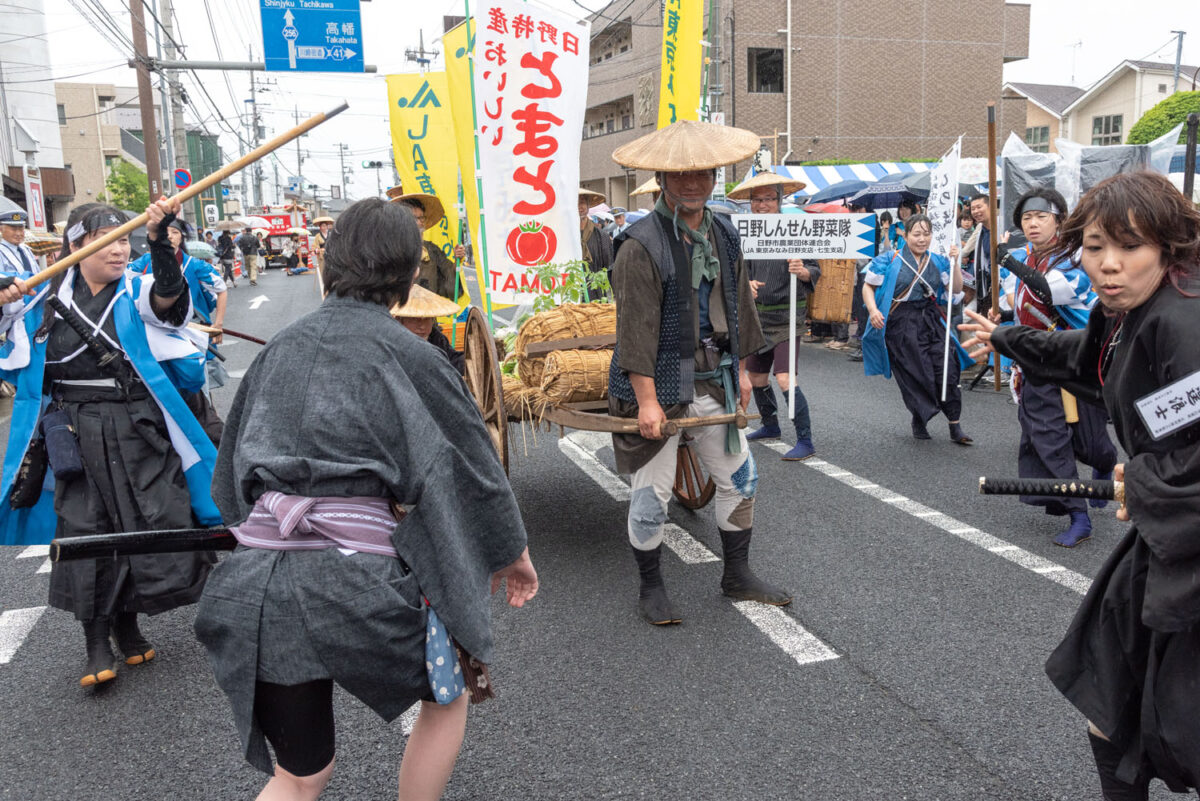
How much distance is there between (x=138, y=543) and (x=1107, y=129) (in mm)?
43185

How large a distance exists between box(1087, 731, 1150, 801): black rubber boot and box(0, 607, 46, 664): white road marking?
13.3 ft

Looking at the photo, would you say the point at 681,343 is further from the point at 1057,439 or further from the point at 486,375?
the point at 1057,439

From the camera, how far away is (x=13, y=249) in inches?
327

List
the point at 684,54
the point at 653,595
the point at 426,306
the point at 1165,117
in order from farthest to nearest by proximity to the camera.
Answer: the point at 1165,117 → the point at 684,54 → the point at 426,306 → the point at 653,595

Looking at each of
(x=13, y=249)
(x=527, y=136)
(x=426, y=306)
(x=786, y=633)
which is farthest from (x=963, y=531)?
(x=13, y=249)

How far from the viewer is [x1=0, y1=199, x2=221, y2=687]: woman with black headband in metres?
3.39

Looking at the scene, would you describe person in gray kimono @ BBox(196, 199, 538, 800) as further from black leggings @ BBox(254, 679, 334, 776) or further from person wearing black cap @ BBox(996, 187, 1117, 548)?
person wearing black cap @ BBox(996, 187, 1117, 548)

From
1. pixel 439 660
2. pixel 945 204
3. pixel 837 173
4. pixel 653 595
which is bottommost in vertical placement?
pixel 653 595

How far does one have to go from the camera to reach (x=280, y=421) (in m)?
1.88

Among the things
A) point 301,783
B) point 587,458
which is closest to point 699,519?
point 587,458

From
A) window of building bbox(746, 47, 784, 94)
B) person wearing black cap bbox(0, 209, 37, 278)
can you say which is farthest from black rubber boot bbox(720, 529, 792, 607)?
window of building bbox(746, 47, 784, 94)

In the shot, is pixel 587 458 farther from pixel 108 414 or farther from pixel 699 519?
pixel 108 414

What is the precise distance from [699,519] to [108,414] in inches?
126

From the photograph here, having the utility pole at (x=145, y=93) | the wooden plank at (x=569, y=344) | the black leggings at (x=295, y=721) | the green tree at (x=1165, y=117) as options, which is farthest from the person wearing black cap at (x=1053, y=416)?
the green tree at (x=1165, y=117)
